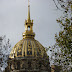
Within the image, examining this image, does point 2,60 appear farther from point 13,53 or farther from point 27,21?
point 27,21

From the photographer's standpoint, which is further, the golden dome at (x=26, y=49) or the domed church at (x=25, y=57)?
the golden dome at (x=26, y=49)

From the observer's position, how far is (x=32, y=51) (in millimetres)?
77000

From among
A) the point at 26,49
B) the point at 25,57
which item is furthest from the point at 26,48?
the point at 25,57

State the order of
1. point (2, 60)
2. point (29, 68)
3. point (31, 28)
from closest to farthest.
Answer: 1. point (2, 60)
2. point (29, 68)
3. point (31, 28)

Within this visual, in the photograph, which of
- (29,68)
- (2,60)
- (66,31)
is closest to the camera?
(66,31)

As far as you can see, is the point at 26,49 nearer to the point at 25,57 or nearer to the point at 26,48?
the point at 26,48

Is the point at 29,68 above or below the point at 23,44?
below

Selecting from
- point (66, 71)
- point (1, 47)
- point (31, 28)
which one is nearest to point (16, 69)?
point (31, 28)

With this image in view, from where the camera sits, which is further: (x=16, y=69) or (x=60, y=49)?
(x=16, y=69)

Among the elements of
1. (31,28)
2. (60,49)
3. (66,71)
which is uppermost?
(31,28)

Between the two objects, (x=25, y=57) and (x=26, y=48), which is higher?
(x=26, y=48)

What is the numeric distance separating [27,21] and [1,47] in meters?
64.6

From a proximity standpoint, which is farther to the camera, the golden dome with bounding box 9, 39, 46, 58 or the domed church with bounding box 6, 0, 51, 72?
the golden dome with bounding box 9, 39, 46, 58

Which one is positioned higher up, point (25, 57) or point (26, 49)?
point (26, 49)
